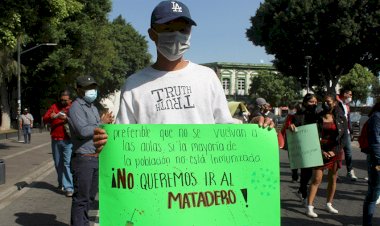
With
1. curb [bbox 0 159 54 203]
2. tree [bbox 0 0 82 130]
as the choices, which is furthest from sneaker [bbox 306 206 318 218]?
tree [bbox 0 0 82 130]

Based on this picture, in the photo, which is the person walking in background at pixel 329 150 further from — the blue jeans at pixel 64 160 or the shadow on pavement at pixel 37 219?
the blue jeans at pixel 64 160

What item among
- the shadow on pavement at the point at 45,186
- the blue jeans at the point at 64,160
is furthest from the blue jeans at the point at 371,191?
the shadow on pavement at the point at 45,186

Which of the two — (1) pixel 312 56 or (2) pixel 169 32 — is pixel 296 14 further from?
(2) pixel 169 32

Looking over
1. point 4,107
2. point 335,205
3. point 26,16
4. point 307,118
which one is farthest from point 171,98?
point 4,107

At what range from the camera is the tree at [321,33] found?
3447 cm

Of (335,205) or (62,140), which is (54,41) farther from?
(335,205)

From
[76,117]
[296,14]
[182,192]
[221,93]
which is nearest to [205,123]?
[221,93]

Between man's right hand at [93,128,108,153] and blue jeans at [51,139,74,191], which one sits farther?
blue jeans at [51,139,74,191]

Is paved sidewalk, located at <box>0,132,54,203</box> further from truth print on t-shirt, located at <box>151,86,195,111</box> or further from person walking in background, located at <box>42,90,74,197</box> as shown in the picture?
truth print on t-shirt, located at <box>151,86,195,111</box>

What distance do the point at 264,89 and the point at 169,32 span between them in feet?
290

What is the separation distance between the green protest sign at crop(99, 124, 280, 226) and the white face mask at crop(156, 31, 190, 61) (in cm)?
43

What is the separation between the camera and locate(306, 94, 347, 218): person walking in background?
7.43 metres

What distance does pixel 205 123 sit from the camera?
2914mm

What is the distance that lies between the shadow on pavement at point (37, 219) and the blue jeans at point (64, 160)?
70.1 inches
